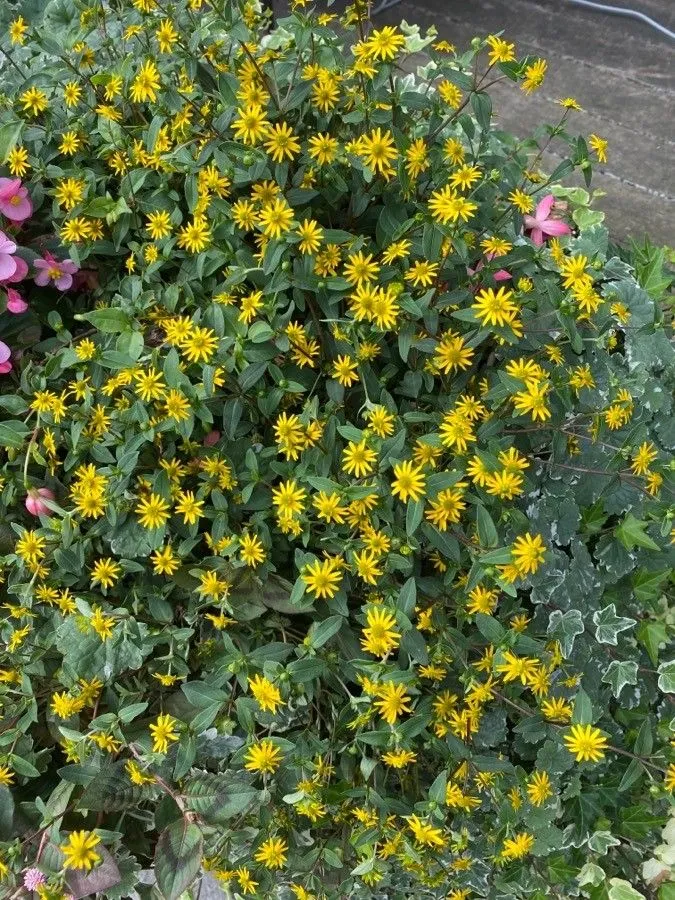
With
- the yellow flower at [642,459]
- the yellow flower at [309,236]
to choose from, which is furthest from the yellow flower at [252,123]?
the yellow flower at [642,459]

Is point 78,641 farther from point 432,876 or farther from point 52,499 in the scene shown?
point 432,876

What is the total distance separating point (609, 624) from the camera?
41.1 inches

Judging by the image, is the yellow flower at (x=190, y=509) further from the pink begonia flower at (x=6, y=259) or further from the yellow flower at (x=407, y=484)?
the pink begonia flower at (x=6, y=259)

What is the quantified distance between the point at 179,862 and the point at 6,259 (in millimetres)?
758

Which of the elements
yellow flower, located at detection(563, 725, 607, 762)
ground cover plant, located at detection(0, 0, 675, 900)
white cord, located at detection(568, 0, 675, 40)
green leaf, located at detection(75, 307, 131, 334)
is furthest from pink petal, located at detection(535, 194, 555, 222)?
white cord, located at detection(568, 0, 675, 40)

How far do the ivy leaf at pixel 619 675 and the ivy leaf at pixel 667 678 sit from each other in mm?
38

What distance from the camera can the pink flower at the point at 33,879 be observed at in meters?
0.87

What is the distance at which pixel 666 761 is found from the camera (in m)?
1.00

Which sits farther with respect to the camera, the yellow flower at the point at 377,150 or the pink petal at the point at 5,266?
the pink petal at the point at 5,266

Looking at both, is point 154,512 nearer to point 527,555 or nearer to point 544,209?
point 527,555

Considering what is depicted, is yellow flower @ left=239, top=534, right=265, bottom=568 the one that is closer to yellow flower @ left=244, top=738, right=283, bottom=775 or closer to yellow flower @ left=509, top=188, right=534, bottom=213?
yellow flower @ left=244, top=738, right=283, bottom=775

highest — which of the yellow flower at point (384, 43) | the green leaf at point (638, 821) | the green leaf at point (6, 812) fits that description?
the yellow flower at point (384, 43)

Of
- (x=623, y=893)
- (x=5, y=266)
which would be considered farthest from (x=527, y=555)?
(x=5, y=266)

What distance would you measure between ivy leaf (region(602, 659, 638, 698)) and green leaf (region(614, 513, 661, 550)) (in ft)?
0.50
